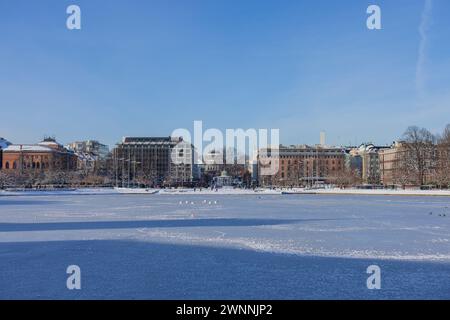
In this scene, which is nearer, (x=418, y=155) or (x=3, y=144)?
(x=418, y=155)

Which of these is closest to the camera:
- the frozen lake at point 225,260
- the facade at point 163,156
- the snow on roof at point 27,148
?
the frozen lake at point 225,260

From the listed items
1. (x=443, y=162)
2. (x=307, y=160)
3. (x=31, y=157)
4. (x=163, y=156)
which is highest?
(x=163, y=156)

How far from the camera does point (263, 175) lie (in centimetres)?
14812

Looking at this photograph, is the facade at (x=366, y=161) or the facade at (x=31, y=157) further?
the facade at (x=366, y=161)

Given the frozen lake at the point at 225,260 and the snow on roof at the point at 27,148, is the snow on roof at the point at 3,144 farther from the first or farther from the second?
the frozen lake at the point at 225,260

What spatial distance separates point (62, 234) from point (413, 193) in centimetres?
5707

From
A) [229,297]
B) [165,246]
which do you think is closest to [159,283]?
[229,297]

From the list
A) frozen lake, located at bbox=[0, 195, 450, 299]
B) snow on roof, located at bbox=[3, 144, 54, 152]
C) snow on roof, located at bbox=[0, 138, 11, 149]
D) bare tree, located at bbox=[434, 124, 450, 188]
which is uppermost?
snow on roof, located at bbox=[0, 138, 11, 149]

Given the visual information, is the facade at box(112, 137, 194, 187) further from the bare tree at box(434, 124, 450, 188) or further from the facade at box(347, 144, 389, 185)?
the bare tree at box(434, 124, 450, 188)
